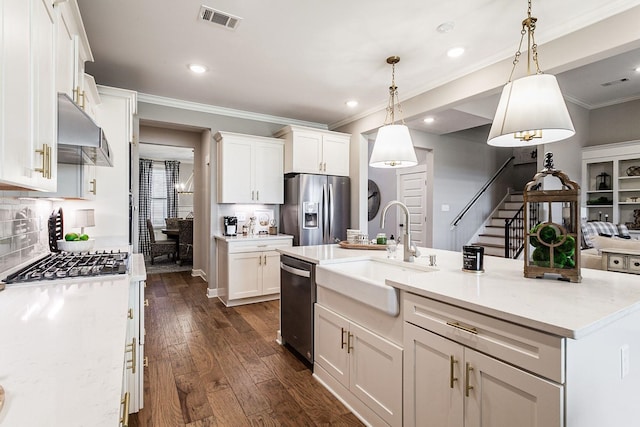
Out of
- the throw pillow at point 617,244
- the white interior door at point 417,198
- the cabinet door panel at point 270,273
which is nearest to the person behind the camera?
the throw pillow at point 617,244

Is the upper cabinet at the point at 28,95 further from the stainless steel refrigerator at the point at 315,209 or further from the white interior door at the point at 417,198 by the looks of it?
the white interior door at the point at 417,198

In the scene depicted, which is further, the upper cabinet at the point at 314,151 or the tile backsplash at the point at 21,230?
the upper cabinet at the point at 314,151

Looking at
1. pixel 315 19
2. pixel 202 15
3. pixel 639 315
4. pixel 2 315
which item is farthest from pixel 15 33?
pixel 639 315

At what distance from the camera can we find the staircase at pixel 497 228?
656 cm

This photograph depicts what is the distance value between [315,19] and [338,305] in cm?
215

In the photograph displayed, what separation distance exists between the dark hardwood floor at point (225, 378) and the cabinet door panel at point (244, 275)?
34 centimetres

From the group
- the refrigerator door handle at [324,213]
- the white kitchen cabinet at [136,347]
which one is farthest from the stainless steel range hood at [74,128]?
the refrigerator door handle at [324,213]

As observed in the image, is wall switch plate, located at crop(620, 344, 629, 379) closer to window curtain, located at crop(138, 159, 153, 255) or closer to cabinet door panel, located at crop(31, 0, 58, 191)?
cabinet door panel, located at crop(31, 0, 58, 191)

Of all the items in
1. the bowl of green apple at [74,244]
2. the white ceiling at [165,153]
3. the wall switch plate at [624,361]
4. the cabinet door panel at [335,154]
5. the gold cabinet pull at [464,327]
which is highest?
the white ceiling at [165,153]

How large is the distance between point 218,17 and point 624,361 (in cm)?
311

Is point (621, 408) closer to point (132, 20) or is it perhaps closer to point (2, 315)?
point (2, 315)

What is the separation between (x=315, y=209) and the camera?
4.73 meters

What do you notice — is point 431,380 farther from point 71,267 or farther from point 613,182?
point 613,182

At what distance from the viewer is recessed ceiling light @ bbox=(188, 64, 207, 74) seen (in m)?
3.29
